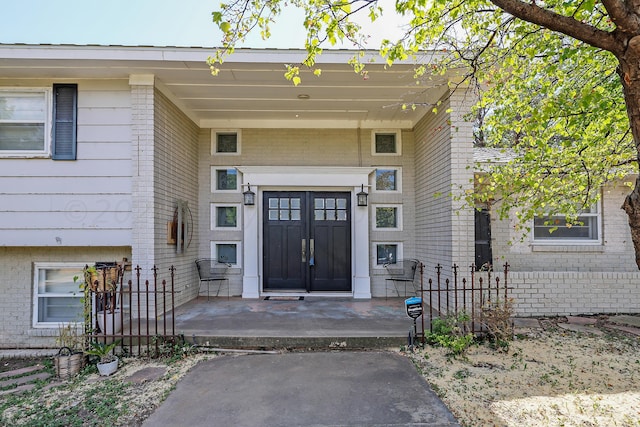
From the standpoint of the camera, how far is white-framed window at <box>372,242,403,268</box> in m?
7.27

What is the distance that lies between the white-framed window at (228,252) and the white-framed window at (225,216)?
0.32 metres

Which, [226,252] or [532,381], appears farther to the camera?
[226,252]

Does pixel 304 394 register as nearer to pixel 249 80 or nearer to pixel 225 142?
pixel 249 80

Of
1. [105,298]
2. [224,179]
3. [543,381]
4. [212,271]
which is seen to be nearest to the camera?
[543,381]

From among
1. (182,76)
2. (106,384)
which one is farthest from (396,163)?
(106,384)

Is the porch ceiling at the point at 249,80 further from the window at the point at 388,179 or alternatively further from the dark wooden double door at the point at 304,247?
the dark wooden double door at the point at 304,247

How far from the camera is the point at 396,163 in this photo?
24.2ft

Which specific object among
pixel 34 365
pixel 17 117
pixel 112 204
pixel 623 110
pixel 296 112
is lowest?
pixel 34 365

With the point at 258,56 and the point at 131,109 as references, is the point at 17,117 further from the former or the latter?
the point at 258,56

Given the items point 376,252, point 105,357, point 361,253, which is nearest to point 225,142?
point 361,253

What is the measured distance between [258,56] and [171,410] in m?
4.19

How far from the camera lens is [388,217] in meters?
7.38

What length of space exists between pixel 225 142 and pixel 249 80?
2.23 meters

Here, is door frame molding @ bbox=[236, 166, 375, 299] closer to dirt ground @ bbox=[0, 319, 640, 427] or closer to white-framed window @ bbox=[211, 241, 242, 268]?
white-framed window @ bbox=[211, 241, 242, 268]
